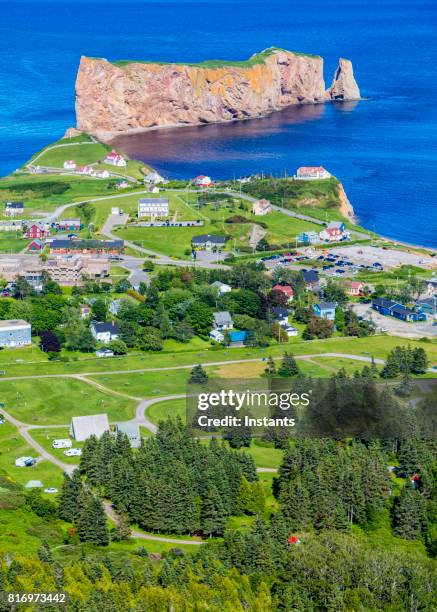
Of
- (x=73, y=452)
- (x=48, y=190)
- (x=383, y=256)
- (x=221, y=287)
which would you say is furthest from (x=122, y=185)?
(x=73, y=452)

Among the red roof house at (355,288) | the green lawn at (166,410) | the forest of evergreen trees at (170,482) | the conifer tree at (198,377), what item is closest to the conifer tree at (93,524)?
the forest of evergreen trees at (170,482)

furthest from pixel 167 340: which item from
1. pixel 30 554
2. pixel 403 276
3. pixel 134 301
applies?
pixel 30 554

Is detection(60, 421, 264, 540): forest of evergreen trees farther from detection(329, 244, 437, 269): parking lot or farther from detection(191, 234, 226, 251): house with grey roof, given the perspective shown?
detection(191, 234, 226, 251): house with grey roof

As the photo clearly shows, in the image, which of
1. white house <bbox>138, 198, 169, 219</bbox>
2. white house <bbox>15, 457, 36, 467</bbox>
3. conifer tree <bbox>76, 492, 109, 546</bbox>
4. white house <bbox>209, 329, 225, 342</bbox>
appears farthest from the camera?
white house <bbox>138, 198, 169, 219</bbox>

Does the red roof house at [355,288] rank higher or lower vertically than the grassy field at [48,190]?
lower

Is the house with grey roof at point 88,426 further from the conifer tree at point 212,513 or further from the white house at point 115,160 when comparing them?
the white house at point 115,160

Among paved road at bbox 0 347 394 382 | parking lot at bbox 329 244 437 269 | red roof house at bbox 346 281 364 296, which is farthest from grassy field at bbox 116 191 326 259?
paved road at bbox 0 347 394 382
